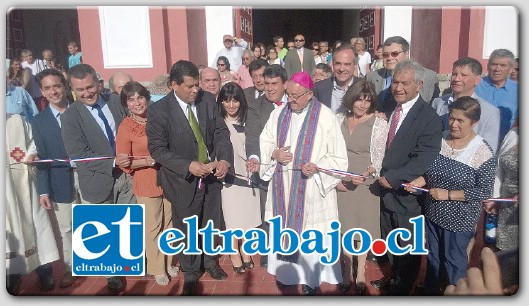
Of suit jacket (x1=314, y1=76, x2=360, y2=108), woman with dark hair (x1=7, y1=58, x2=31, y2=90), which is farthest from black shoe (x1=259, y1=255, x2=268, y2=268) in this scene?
woman with dark hair (x1=7, y1=58, x2=31, y2=90)

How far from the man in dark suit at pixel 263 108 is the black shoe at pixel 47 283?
154 centimetres

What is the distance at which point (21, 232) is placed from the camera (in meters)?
→ 2.71

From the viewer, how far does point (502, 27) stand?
2.36 metres

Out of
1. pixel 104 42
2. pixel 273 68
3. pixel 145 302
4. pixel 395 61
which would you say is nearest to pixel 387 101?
pixel 395 61

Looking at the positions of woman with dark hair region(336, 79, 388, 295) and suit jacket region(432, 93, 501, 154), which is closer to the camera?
suit jacket region(432, 93, 501, 154)

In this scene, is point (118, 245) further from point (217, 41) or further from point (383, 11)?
point (383, 11)

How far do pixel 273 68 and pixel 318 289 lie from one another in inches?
61.2

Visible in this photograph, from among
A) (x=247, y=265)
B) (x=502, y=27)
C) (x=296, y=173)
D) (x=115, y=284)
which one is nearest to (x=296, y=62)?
(x=296, y=173)

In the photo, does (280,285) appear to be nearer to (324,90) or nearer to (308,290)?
(308,290)

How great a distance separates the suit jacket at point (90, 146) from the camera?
8.37 ft

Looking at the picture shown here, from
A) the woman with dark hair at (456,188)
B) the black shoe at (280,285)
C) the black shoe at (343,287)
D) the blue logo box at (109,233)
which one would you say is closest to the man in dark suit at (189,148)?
the blue logo box at (109,233)

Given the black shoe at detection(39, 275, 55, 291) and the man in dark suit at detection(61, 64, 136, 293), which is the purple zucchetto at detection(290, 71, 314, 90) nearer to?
the man in dark suit at detection(61, 64, 136, 293)

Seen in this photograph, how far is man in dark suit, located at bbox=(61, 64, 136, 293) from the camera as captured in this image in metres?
2.52

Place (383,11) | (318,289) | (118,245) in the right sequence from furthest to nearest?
(318,289) < (118,245) < (383,11)
